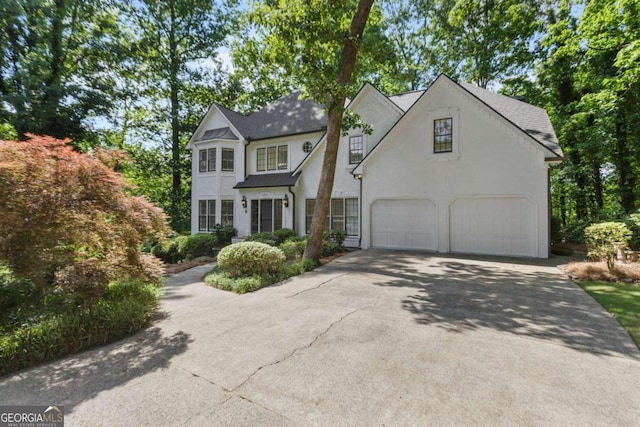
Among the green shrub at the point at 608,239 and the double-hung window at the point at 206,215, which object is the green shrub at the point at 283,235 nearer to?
the double-hung window at the point at 206,215

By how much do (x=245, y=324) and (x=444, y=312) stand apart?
360cm

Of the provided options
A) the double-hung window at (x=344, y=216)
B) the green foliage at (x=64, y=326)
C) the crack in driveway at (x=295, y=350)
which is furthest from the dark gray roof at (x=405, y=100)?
the green foliage at (x=64, y=326)

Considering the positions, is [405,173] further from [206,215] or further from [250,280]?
[206,215]

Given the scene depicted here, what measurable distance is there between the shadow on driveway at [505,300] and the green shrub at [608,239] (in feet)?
4.01

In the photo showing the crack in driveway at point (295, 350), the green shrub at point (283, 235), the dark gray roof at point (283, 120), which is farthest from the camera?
the dark gray roof at point (283, 120)

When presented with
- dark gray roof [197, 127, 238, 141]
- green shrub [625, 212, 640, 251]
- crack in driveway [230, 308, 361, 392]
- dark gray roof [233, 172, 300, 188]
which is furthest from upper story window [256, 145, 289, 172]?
green shrub [625, 212, 640, 251]

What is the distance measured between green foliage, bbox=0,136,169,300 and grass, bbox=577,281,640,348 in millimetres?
8061

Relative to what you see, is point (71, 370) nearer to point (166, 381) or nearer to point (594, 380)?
point (166, 381)

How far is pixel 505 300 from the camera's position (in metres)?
6.08

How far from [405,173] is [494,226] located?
3984 millimetres

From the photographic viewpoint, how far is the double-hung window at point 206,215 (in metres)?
18.2

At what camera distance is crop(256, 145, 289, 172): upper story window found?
56.6ft

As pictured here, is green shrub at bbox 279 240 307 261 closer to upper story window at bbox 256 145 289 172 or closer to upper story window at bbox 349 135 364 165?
A: upper story window at bbox 349 135 364 165

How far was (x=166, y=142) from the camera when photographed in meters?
24.9
